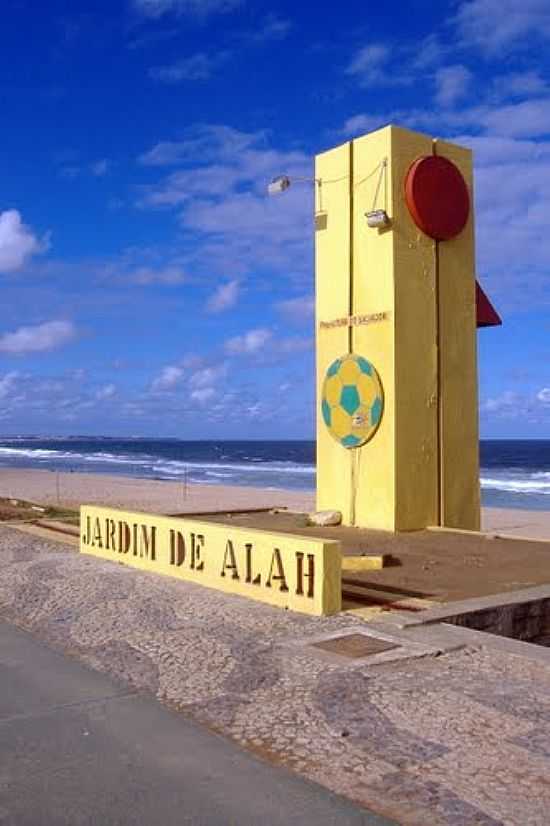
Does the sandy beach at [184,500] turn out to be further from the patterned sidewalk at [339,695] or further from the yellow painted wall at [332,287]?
the patterned sidewalk at [339,695]

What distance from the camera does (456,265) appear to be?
13234 mm

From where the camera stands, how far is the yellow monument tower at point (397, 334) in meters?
12.4

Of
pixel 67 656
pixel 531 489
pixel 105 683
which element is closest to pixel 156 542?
pixel 67 656

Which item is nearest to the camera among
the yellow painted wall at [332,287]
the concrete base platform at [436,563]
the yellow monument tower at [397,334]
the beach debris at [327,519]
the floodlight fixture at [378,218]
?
the concrete base platform at [436,563]

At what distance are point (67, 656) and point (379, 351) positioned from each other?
7356 millimetres

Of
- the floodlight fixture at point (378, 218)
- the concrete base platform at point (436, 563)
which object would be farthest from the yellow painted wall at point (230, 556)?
the floodlight fixture at point (378, 218)

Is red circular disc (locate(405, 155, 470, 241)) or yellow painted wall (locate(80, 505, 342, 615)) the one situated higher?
red circular disc (locate(405, 155, 470, 241))

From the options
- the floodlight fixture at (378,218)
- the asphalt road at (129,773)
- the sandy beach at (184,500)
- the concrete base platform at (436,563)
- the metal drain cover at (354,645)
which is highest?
the floodlight fixture at (378,218)

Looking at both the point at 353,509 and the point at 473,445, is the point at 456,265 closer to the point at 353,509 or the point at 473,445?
the point at 473,445

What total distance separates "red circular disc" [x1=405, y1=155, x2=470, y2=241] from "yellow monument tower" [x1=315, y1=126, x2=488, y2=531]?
0.02 metres

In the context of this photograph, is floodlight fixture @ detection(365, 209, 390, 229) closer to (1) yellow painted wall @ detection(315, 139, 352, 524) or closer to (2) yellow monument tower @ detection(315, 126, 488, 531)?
(2) yellow monument tower @ detection(315, 126, 488, 531)

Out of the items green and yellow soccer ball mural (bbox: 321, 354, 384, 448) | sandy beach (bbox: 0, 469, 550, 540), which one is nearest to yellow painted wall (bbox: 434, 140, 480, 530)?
green and yellow soccer ball mural (bbox: 321, 354, 384, 448)

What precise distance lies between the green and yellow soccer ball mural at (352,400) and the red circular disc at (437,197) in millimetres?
2204

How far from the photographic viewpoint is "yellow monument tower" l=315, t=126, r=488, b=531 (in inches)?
488
